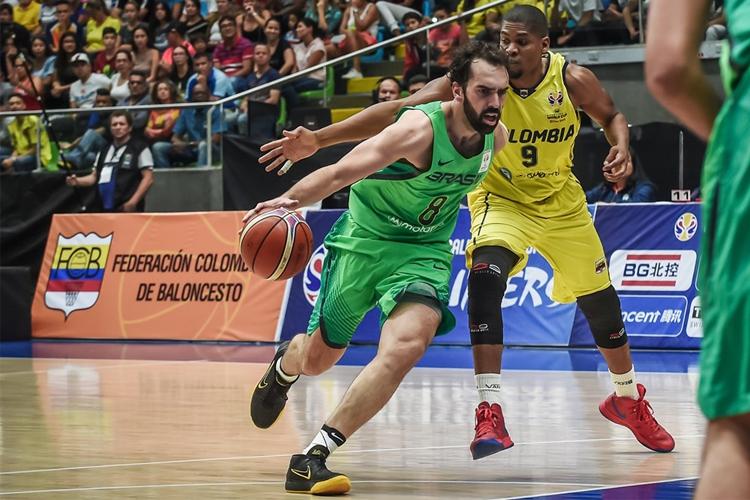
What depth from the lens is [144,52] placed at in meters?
18.6

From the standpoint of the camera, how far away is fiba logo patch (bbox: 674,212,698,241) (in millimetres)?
11617

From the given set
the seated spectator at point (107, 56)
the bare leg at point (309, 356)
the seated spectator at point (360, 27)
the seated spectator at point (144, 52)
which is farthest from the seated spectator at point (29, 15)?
the bare leg at point (309, 356)

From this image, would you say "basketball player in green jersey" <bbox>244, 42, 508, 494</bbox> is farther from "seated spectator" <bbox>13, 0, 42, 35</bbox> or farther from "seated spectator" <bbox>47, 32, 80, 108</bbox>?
"seated spectator" <bbox>13, 0, 42, 35</bbox>

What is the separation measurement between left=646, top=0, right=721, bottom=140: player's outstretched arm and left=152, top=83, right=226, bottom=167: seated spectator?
1377 centimetres

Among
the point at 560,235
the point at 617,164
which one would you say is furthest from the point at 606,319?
the point at 617,164

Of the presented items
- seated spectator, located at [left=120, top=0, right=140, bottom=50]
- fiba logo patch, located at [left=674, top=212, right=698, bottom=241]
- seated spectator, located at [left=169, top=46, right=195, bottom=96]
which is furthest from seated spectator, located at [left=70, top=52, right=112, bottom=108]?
fiba logo patch, located at [left=674, top=212, right=698, bottom=241]

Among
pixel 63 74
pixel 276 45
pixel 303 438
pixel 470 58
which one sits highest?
pixel 470 58

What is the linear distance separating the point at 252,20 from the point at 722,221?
1612 centimetres

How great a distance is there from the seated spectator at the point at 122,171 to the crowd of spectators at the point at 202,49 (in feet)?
0.66

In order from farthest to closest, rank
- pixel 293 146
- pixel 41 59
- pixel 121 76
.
→ pixel 41 59 → pixel 121 76 → pixel 293 146

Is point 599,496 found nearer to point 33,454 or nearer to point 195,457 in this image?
point 195,457

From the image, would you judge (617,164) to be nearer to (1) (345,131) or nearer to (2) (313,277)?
(1) (345,131)

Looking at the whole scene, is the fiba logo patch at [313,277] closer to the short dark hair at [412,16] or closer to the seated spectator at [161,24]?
the short dark hair at [412,16]

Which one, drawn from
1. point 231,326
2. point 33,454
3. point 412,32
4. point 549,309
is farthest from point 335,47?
point 33,454
